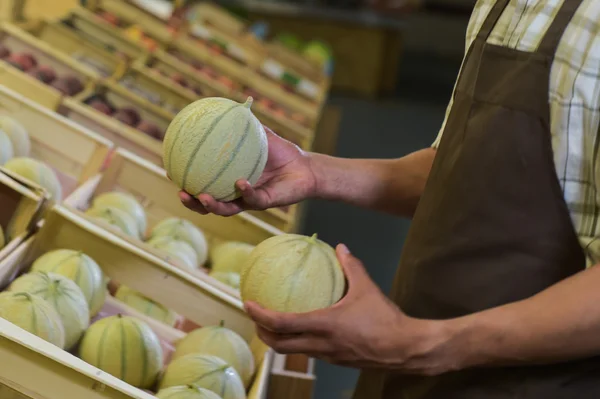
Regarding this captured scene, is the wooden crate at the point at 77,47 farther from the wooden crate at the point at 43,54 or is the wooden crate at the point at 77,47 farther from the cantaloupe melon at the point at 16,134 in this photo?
the cantaloupe melon at the point at 16,134

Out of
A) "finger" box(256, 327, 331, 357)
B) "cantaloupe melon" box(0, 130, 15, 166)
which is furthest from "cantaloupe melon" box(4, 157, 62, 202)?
"finger" box(256, 327, 331, 357)

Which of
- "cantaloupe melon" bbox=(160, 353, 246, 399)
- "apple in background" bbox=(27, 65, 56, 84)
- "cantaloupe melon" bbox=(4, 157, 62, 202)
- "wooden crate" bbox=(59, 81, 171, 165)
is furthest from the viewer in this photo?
"apple in background" bbox=(27, 65, 56, 84)

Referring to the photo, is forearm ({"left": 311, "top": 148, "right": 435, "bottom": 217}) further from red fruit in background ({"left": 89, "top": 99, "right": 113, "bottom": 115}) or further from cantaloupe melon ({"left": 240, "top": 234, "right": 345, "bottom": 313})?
red fruit in background ({"left": 89, "top": 99, "right": 113, "bottom": 115})

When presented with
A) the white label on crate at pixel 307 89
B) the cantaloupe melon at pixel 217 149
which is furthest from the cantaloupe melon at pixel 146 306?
the white label on crate at pixel 307 89

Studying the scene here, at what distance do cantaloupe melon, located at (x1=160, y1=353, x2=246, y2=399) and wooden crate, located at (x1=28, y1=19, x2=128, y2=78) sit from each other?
83.0 inches

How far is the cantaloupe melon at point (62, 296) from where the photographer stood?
165cm

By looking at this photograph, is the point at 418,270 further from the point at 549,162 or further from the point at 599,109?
the point at 599,109

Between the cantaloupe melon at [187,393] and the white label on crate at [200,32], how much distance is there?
11.7 ft

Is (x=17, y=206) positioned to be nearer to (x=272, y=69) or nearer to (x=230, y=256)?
(x=230, y=256)

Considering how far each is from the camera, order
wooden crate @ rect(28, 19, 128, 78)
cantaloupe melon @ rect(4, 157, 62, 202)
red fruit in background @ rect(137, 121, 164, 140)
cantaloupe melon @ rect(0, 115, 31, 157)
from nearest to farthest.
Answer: cantaloupe melon @ rect(4, 157, 62, 202), cantaloupe melon @ rect(0, 115, 31, 157), red fruit in background @ rect(137, 121, 164, 140), wooden crate @ rect(28, 19, 128, 78)

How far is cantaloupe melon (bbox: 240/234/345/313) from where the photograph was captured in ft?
4.01

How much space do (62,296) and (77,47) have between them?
2221mm

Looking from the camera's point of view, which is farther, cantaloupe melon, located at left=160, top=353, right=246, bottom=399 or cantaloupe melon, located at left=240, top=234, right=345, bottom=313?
cantaloupe melon, located at left=160, top=353, right=246, bottom=399

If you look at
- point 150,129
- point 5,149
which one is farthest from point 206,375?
point 150,129
